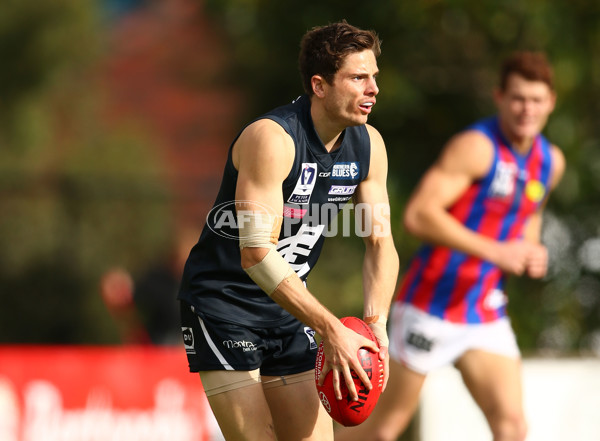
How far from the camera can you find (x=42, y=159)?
57.4 feet

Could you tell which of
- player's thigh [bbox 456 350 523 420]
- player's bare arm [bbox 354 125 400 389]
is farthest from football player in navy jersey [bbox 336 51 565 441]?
player's bare arm [bbox 354 125 400 389]

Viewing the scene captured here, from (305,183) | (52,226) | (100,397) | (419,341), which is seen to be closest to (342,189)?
(305,183)

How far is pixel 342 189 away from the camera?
4336 millimetres

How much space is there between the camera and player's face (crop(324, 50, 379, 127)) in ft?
13.4

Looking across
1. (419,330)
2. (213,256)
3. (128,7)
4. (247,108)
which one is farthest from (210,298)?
(128,7)

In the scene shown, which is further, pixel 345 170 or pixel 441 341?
pixel 441 341

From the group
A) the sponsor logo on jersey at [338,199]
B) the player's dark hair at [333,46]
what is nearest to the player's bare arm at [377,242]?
the sponsor logo on jersey at [338,199]

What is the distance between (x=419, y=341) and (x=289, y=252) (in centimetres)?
186

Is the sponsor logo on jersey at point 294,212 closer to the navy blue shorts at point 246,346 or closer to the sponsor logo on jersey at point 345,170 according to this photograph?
the sponsor logo on jersey at point 345,170

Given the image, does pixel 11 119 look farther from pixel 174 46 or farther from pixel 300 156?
pixel 300 156

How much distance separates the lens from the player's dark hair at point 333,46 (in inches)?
161

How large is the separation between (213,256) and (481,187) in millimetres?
2219

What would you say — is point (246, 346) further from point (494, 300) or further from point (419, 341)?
point (494, 300)

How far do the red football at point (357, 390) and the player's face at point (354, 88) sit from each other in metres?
0.89
